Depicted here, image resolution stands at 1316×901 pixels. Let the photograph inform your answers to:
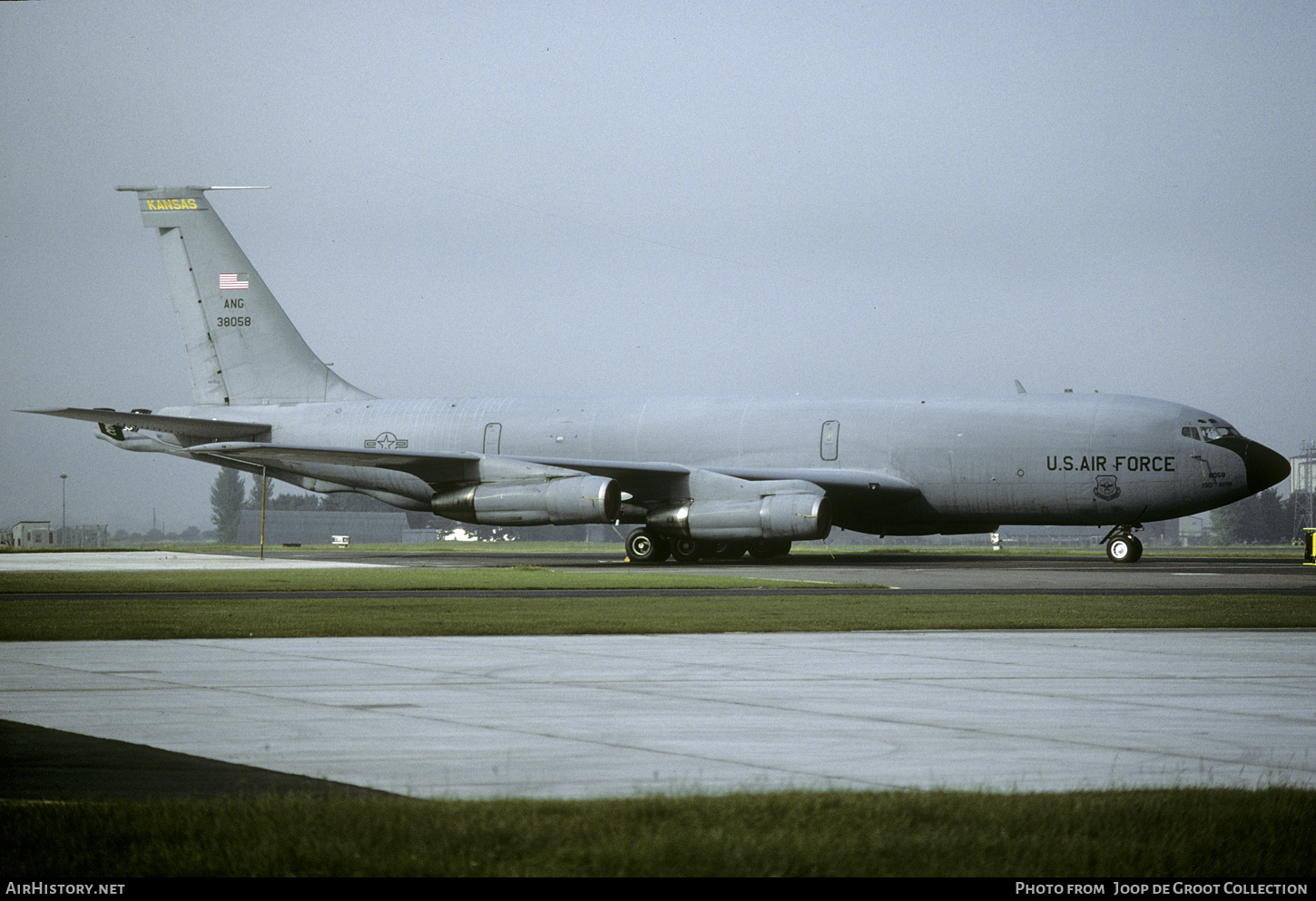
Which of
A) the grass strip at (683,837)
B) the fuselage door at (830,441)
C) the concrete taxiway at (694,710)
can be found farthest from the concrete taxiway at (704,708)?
the fuselage door at (830,441)

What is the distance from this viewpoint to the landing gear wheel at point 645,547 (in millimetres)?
38312

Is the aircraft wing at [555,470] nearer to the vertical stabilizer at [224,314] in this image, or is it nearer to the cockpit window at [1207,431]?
the vertical stabilizer at [224,314]

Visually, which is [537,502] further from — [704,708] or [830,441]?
[704,708]

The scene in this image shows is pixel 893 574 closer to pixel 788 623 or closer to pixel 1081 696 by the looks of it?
pixel 788 623

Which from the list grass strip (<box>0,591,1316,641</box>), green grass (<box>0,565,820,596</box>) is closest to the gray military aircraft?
green grass (<box>0,565,820,596</box>)

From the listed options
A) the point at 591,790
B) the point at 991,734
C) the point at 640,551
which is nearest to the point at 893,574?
the point at 640,551

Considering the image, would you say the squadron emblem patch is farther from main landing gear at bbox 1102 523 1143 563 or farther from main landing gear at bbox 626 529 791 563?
main landing gear at bbox 626 529 791 563

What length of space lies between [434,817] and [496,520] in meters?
31.8

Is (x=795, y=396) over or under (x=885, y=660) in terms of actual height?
over

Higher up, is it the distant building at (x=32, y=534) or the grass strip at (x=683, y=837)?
the grass strip at (x=683, y=837)

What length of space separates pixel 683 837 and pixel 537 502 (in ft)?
103

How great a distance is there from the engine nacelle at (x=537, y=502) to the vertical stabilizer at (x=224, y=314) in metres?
9.38

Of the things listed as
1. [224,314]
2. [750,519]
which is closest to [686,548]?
[750,519]

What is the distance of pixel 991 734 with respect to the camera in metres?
7.96
